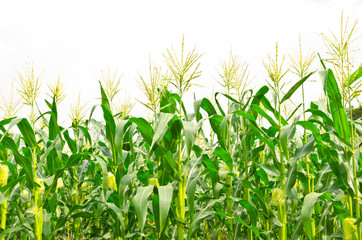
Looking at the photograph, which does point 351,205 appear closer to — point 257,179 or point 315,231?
point 315,231

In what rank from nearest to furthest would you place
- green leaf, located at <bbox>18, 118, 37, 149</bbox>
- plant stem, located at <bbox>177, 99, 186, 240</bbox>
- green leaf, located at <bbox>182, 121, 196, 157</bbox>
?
green leaf, located at <bbox>182, 121, 196, 157</bbox>, plant stem, located at <bbox>177, 99, 186, 240</bbox>, green leaf, located at <bbox>18, 118, 37, 149</bbox>

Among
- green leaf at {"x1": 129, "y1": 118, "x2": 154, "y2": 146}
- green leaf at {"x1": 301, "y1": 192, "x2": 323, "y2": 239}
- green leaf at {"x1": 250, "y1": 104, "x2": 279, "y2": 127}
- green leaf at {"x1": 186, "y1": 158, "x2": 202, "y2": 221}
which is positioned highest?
green leaf at {"x1": 250, "y1": 104, "x2": 279, "y2": 127}

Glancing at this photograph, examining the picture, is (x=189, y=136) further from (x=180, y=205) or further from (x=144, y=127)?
(x=180, y=205)

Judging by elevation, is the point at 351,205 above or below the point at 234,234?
above

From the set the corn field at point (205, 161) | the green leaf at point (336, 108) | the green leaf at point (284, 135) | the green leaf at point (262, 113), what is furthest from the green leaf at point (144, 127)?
the green leaf at point (336, 108)

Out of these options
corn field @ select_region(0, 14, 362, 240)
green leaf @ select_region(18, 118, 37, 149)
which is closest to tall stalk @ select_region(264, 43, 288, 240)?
corn field @ select_region(0, 14, 362, 240)

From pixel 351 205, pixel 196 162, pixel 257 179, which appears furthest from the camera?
pixel 257 179

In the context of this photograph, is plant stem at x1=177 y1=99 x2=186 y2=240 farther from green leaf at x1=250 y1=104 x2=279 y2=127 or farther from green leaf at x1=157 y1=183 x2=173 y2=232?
A: green leaf at x1=250 y1=104 x2=279 y2=127

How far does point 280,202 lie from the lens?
215 centimetres

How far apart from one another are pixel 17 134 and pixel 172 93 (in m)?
1.49

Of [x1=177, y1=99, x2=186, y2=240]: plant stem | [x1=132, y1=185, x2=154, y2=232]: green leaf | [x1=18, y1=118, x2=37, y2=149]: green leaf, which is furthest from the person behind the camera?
[x1=18, y1=118, x2=37, y2=149]: green leaf

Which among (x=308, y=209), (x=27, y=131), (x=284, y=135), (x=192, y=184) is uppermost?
(x=27, y=131)

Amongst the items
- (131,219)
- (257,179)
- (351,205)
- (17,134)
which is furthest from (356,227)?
(17,134)

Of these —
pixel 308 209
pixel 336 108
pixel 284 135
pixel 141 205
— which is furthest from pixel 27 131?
pixel 336 108
